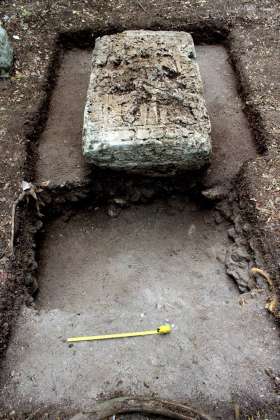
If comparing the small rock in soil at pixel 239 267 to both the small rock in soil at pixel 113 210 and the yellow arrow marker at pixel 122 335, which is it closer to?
the yellow arrow marker at pixel 122 335

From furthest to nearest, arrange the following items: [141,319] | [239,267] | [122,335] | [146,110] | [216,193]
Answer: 1. [216,193]
2. [146,110]
3. [239,267]
4. [141,319]
5. [122,335]

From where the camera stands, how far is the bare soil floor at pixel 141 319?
8.14 feet

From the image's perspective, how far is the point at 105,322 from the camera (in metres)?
2.77

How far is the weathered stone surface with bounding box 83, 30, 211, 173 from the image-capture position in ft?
10.1

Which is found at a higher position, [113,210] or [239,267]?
[239,267]

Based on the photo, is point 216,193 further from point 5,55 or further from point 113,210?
point 5,55

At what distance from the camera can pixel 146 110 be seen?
10.7 feet

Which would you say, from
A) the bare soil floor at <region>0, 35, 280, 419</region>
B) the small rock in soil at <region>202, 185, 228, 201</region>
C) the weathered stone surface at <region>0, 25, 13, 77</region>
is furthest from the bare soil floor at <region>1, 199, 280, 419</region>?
the weathered stone surface at <region>0, 25, 13, 77</region>

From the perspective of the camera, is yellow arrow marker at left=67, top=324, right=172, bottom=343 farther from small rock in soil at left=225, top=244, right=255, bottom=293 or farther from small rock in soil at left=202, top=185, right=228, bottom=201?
small rock in soil at left=202, top=185, right=228, bottom=201

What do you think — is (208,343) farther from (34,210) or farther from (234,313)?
(34,210)

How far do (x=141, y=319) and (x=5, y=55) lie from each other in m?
3.00

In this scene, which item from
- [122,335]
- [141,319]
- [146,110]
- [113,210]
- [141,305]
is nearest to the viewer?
[122,335]

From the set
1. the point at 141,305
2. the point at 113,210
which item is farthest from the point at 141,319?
the point at 113,210

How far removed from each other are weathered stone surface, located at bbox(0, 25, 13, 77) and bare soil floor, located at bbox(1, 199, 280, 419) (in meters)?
1.76
